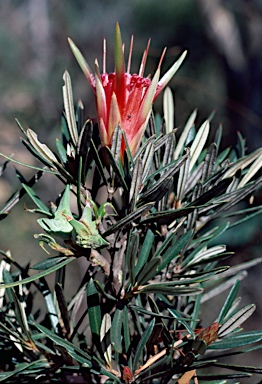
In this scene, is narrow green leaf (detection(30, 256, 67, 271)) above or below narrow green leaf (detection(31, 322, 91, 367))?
above

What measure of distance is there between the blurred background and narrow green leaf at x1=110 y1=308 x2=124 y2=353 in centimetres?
89

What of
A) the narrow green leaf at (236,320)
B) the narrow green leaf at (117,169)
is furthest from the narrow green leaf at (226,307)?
the narrow green leaf at (117,169)

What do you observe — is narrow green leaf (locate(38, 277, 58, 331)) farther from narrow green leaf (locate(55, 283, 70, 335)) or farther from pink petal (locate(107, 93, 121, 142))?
pink petal (locate(107, 93, 121, 142))

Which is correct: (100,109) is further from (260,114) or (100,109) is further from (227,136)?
(227,136)

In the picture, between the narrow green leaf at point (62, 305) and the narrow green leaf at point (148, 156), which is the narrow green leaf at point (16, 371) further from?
the narrow green leaf at point (148, 156)

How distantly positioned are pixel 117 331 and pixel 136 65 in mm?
1760

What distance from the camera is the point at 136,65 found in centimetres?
191

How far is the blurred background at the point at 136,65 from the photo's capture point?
1.50 m

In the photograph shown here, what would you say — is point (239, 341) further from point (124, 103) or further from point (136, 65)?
point (136, 65)

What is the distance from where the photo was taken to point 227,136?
1684 millimetres

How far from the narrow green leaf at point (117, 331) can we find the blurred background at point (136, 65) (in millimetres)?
885

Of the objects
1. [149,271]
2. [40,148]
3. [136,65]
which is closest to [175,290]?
[149,271]

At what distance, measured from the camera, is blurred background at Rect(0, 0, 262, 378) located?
4.91 feet

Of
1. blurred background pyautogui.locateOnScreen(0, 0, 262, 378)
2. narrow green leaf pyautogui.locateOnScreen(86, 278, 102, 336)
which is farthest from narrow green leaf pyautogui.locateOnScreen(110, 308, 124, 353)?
blurred background pyautogui.locateOnScreen(0, 0, 262, 378)
